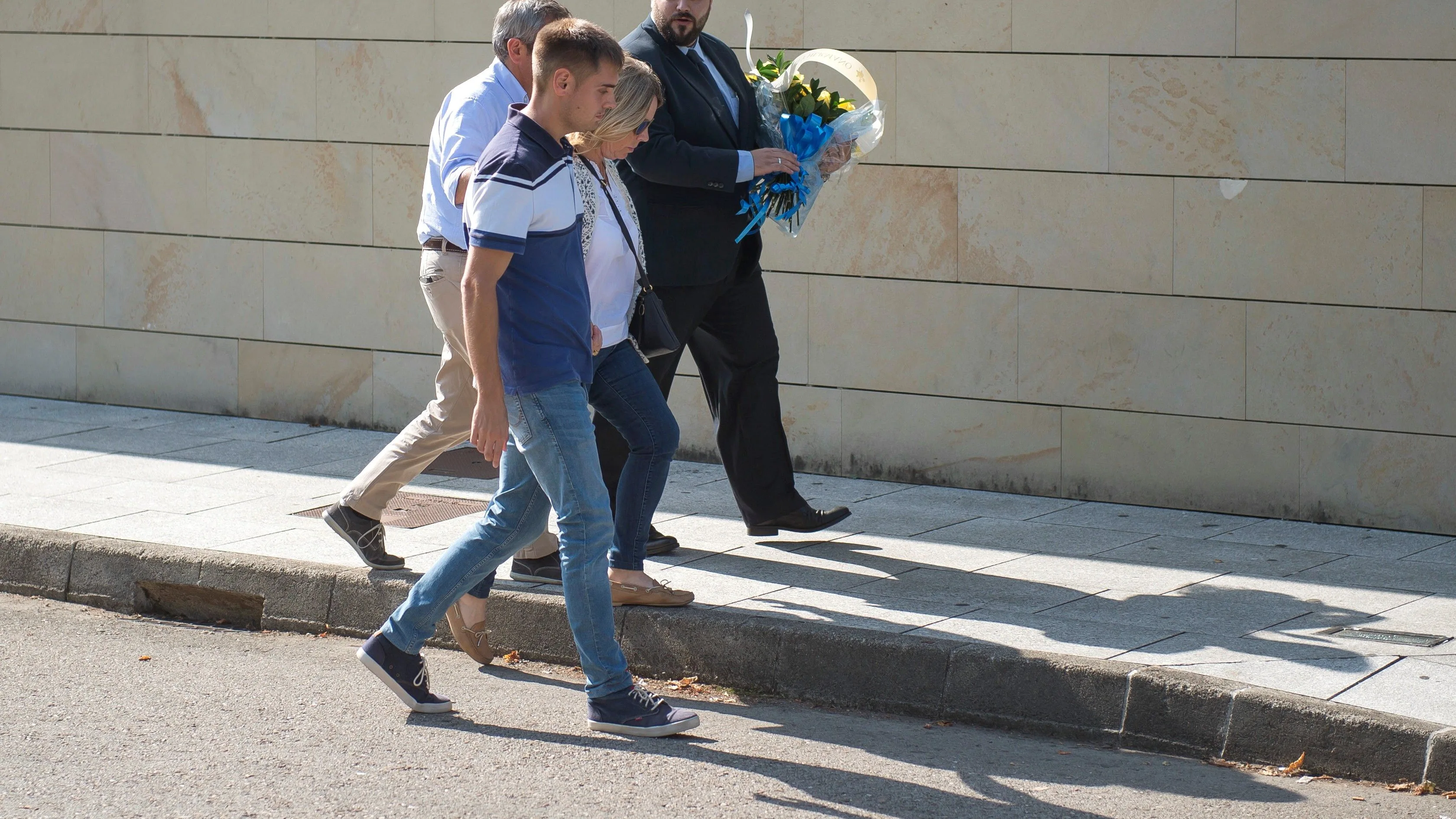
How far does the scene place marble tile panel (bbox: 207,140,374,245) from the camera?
28.5 ft

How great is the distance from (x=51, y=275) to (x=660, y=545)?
16.0ft

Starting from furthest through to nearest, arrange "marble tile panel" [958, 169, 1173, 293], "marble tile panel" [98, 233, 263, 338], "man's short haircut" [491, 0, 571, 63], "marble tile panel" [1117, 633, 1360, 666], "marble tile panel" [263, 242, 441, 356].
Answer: "marble tile panel" [98, 233, 263, 338] < "marble tile panel" [263, 242, 441, 356] < "marble tile panel" [958, 169, 1173, 293] < "man's short haircut" [491, 0, 571, 63] < "marble tile panel" [1117, 633, 1360, 666]

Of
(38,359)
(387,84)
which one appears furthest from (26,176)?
(387,84)

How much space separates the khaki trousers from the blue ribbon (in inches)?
42.9

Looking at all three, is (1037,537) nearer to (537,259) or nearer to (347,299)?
(537,259)

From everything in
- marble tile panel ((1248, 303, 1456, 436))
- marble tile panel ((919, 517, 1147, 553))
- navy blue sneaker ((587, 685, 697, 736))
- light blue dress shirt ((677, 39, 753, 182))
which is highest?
light blue dress shirt ((677, 39, 753, 182))

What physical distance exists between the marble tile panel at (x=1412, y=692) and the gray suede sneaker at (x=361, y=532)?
9.73 ft

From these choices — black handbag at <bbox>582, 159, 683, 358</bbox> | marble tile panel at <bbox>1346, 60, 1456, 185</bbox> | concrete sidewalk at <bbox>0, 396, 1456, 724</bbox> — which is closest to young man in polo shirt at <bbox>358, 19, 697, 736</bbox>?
black handbag at <bbox>582, 159, 683, 358</bbox>

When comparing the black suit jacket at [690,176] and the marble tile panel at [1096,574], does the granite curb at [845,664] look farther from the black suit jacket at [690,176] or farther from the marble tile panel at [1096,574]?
the black suit jacket at [690,176]

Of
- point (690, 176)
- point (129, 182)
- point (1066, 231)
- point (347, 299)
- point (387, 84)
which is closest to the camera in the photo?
point (690, 176)

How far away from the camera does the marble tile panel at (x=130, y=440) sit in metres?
8.18

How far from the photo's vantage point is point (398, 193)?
855 cm

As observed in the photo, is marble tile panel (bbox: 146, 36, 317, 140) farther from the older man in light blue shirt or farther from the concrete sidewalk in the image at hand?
the older man in light blue shirt

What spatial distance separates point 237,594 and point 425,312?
2.80 meters
